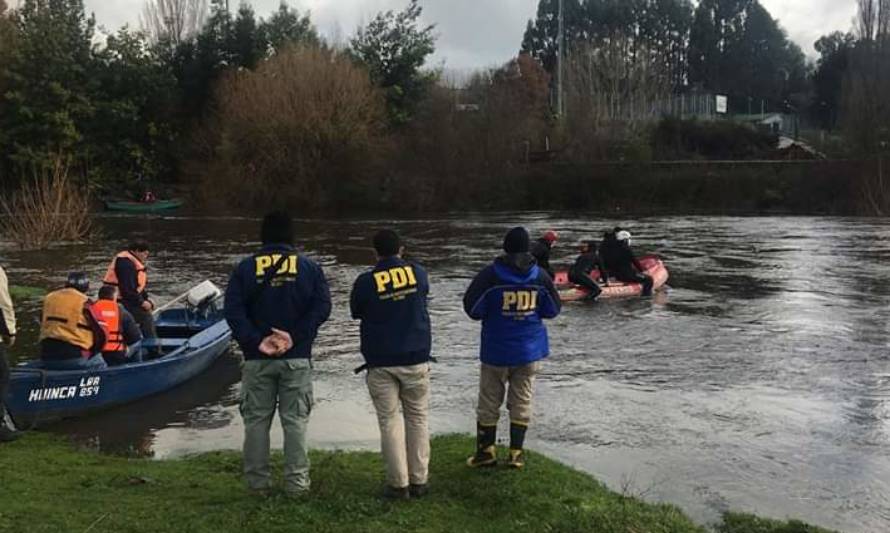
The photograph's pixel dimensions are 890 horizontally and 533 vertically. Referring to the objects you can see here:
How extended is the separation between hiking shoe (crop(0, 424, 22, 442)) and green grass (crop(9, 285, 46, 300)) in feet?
34.9

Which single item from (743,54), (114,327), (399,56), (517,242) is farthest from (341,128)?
(743,54)

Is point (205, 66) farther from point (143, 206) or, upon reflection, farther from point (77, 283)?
point (77, 283)

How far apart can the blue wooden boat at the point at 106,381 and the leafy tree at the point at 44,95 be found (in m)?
45.5

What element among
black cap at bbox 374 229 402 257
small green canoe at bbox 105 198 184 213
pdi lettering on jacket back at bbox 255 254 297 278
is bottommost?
small green canoe at bbox 105 198 184 213

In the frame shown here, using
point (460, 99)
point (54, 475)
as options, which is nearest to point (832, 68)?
point (460, 99)

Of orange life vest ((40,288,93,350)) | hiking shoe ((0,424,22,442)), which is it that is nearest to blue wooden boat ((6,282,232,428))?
orange life vest ((40,288,93,350))

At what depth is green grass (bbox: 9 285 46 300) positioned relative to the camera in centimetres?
1854

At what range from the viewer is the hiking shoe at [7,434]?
8500 millimetres

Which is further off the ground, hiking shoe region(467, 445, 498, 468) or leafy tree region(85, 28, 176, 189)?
leafy tree region(85, 28, 176, 189)

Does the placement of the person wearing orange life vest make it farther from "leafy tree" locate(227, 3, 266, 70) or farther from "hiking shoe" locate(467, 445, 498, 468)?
"leafy tree" locate(227, 3, 266, 70)

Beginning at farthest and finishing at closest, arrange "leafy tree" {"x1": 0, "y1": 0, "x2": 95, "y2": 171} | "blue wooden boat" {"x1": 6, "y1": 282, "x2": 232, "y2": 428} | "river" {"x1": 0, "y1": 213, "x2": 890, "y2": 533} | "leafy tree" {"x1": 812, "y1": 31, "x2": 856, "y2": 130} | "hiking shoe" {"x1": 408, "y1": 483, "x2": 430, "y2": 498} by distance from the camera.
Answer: "leafy tree" {"x1": 812, "y1": 31, "x2": 856, "y2": 130} → "leafy tree" {"x1": 0, "y1": 0, "x2": 95, "y2": 171} → "blue wooden boat" {"x1": 6, "y1": 282, "x2": 232, "y2": 428} → "river" {"x1": 0, "y1": 213, "x2": 890, "y2": 533} → "hiking shoe" {"x1": 408, "y1": 483, "x2": 430, "y2": 498}

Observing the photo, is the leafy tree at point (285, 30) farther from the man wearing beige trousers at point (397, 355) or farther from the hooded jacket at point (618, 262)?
the man wearing beige trousers at point (397, 355)

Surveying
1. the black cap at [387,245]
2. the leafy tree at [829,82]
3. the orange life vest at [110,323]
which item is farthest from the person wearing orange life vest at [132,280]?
the leafy tree at [829,82]

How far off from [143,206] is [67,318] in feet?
145
